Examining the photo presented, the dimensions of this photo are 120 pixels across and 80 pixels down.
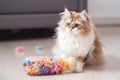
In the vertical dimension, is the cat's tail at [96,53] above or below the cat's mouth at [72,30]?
below

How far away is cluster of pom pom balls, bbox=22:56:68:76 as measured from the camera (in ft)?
5.30

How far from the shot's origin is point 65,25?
5.57ft

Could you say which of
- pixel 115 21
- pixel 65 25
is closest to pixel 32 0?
pixel 65 25

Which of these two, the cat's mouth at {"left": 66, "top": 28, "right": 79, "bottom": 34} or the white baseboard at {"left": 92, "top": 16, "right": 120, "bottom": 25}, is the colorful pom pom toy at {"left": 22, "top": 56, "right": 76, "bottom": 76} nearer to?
the cat's mouth at {"left": 66, "top": 28, "right": 79, "bottom": 34}

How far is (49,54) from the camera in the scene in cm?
204

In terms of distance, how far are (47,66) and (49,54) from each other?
16.8 inches

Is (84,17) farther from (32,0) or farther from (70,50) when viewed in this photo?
(32,0)

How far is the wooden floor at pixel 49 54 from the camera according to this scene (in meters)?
1.62

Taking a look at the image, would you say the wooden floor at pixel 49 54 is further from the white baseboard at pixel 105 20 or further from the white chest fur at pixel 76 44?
the white baseboard at pixel 105 20

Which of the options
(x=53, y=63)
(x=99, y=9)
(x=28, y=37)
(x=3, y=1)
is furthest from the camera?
(x=99, y=9)

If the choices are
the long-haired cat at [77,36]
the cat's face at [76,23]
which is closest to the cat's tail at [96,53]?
the long-haired cat at [77,36]

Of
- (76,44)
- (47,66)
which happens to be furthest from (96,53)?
(47,66)

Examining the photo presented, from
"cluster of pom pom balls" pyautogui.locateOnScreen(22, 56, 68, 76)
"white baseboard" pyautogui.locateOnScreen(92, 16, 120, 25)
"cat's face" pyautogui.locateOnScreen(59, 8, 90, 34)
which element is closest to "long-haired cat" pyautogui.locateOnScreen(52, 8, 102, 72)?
"cat's face" pyautogui.locateOnScreen(59, 8, 90, 34)

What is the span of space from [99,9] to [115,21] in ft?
0.75
